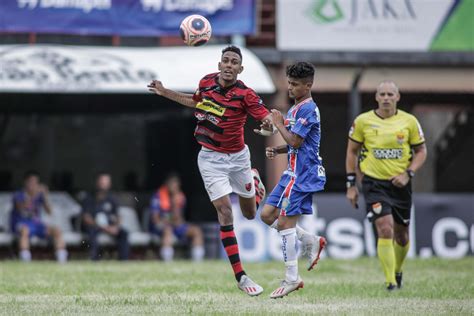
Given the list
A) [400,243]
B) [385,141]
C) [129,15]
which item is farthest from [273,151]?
[129,15]

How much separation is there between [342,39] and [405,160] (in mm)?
8519

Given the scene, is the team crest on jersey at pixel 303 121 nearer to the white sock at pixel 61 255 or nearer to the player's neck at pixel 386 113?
the player's neck at pixel 386 113

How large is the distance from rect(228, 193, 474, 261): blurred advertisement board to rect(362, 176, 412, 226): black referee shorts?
622 centimetres

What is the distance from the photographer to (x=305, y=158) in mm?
10164

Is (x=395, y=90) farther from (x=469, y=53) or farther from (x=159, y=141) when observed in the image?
(x=159, y=141)

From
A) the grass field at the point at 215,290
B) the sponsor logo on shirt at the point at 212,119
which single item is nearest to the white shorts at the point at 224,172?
the sponsor logo on shirt at the point at 212,119

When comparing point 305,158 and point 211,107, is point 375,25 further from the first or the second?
point 305,158

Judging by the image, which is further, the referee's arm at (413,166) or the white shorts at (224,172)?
the referee's arm at (413,166)

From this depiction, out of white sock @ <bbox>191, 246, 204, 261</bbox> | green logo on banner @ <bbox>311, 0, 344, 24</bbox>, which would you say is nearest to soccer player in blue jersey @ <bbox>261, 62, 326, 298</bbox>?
white sock @ <bbox>191, 246, 204, 261</bbox>

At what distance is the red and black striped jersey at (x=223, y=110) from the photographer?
10500 millimetres

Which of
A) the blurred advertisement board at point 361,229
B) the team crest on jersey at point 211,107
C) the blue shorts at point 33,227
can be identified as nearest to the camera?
the team crest on jersey at point 211,107

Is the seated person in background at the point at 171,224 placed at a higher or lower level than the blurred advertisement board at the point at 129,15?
lower

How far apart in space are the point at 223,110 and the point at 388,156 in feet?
7.84

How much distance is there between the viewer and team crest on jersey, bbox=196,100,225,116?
1055 cm
